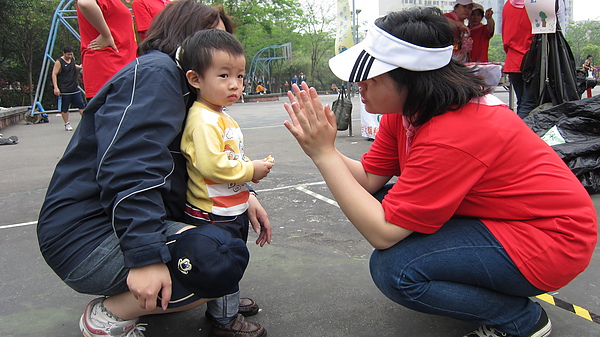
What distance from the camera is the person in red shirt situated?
5020mm

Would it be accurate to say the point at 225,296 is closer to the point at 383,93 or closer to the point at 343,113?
the point at 383,93

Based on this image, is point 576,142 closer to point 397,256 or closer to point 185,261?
point 397,256

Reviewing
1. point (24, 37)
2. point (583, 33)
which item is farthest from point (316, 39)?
point (583, 33)

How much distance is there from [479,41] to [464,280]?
16.6ft

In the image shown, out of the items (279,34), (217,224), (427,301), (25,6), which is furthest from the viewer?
(279,34)

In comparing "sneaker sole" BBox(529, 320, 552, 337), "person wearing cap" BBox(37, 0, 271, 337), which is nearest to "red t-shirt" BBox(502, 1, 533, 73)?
"sneaker sole" BBox(529, 320, 552, 337)

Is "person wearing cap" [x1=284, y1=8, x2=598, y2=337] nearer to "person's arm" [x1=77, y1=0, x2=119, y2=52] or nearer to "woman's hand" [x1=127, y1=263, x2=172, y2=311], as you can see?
"woman's hand" [x1=127, y1=263, x2=172, y2=311]

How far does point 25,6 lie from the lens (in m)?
17.0

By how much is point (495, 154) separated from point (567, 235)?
36 centimetres

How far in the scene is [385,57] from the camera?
5.13ft

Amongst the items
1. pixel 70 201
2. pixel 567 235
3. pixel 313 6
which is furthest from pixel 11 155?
pixel 313 6

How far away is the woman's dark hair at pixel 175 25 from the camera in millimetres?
1801

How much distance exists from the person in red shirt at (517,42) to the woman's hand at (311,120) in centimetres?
422

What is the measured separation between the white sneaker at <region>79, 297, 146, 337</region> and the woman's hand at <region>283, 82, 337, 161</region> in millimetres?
899
